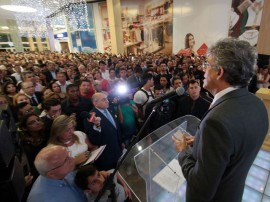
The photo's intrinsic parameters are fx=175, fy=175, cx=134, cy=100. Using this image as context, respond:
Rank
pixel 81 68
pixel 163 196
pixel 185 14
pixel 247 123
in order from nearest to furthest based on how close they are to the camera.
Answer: pixel 247 123
pixel 163 196
pixel 81 68
pixel 185 14

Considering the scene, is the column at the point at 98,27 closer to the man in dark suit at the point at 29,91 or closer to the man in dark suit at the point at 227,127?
the man in dark suit at the point at 29,91

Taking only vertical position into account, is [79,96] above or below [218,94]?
below

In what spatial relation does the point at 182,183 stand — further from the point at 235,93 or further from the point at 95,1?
the point at 95,1

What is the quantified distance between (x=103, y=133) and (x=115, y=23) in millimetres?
10118

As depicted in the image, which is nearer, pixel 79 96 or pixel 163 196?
pixel 163 196

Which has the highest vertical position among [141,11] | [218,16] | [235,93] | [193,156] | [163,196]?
[141,11]

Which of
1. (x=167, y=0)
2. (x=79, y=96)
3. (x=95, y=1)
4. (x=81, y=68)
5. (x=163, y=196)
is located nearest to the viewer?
(x=163, y=196)

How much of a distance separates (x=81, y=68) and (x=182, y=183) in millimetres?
4843

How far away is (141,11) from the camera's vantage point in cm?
1179

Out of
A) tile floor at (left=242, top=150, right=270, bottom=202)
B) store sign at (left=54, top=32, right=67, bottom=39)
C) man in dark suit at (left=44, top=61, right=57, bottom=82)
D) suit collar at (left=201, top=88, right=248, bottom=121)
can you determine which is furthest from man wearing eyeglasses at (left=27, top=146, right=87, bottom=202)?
store sign at (left=54, top=32, right=67, bottom=39)

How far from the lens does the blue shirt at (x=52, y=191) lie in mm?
1141

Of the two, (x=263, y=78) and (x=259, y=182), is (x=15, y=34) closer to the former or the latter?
(x=263, y=78)

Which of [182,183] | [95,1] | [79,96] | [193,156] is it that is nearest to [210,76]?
[193,156]

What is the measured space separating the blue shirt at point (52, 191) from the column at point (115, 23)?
34.6ft
